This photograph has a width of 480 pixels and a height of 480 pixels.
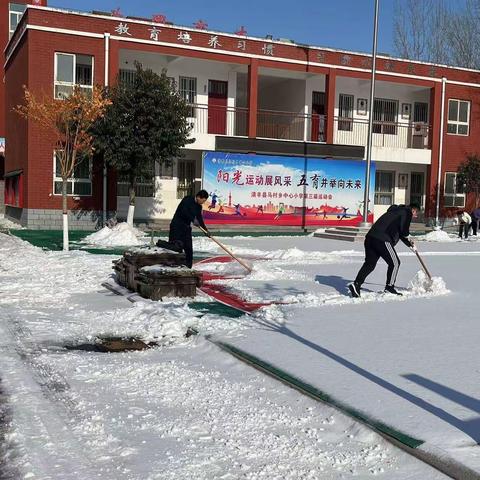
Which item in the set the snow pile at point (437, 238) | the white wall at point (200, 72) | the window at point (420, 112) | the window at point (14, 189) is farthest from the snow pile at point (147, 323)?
the window at point (420, 112)

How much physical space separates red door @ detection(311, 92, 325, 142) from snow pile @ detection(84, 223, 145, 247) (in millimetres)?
→ 11256

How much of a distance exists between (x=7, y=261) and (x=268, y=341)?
26.8ft

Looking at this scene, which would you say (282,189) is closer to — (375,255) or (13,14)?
(375,255)

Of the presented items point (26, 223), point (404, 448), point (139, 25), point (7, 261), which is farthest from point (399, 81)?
point (404, 448)

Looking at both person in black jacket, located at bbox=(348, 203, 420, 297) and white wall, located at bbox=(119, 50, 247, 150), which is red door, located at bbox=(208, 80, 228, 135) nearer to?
white wall, located at bbox=(119, 50, 247, 150)

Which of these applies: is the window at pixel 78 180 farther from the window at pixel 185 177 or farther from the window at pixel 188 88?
the window at pixel 188 88

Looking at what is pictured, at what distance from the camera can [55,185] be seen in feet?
70.2

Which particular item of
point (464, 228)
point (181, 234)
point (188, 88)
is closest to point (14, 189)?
point (188, 88)

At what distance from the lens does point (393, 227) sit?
8805 mm

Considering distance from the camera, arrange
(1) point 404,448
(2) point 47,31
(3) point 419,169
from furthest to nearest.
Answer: (3) point 419,169, (2) point 47,31, (1) point 404,448

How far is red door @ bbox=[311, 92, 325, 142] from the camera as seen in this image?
2650cm

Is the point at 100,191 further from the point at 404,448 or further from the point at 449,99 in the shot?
the point at 404,448

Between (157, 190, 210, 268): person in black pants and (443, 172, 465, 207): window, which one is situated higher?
(443, 172, 465, 207): window

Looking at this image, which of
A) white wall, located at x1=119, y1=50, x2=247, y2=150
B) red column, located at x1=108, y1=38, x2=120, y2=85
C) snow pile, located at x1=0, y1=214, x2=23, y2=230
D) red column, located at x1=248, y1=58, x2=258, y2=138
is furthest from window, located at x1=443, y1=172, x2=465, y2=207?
snow pile, located at x1=0, y1=214, x2=23, y2=230
